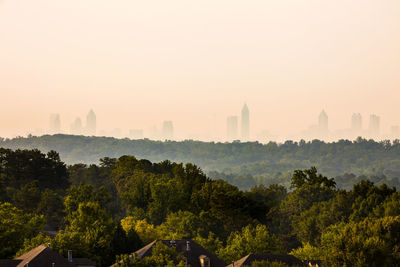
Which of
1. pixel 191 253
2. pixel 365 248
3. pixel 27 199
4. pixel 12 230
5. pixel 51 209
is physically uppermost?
pixel 27 199

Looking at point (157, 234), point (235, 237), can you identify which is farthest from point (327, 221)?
point (157, 234)

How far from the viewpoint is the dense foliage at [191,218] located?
318 feet

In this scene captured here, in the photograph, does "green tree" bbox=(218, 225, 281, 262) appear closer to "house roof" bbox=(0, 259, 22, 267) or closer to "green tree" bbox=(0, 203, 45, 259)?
"green tree" bbox=(0, 203, 45, 259)

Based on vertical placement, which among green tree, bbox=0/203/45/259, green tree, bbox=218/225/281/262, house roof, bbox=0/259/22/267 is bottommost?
green tree, bbox=218/225/281/262

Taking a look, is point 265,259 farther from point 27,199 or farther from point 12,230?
point 27,199

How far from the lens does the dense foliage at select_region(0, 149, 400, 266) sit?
318 feet

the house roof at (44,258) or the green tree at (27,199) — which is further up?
the green tree at (27,199)

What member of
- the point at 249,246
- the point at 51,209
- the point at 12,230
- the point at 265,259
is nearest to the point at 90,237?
the point at 12,230

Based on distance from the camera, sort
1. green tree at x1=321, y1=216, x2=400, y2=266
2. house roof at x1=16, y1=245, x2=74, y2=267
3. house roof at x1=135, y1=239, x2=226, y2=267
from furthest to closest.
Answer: house roof at x1=135, y1=239, x2=226, y2=267, green tree at x1=321, y1=216, x2=400, y2=266, house roof at x1=16, y1=245, x2=74, y2=267

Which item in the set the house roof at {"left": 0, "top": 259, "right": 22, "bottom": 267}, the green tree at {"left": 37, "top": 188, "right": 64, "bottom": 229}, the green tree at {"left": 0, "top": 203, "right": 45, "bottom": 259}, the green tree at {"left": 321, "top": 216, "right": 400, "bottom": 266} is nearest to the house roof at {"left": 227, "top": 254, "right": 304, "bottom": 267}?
the green tree at {"left": 321, "top": 216, "right": 400, "bottom": 266}

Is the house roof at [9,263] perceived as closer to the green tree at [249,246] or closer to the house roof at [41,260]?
the house roof at [41,260]

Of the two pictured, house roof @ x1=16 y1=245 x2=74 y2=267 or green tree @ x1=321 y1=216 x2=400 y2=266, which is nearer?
house roof @ x1=16 y1=245 x2=74 y2=267

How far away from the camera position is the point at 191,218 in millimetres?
135875

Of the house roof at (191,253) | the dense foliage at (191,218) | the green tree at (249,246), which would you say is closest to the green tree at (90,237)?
the dense foliage at (191,218)
